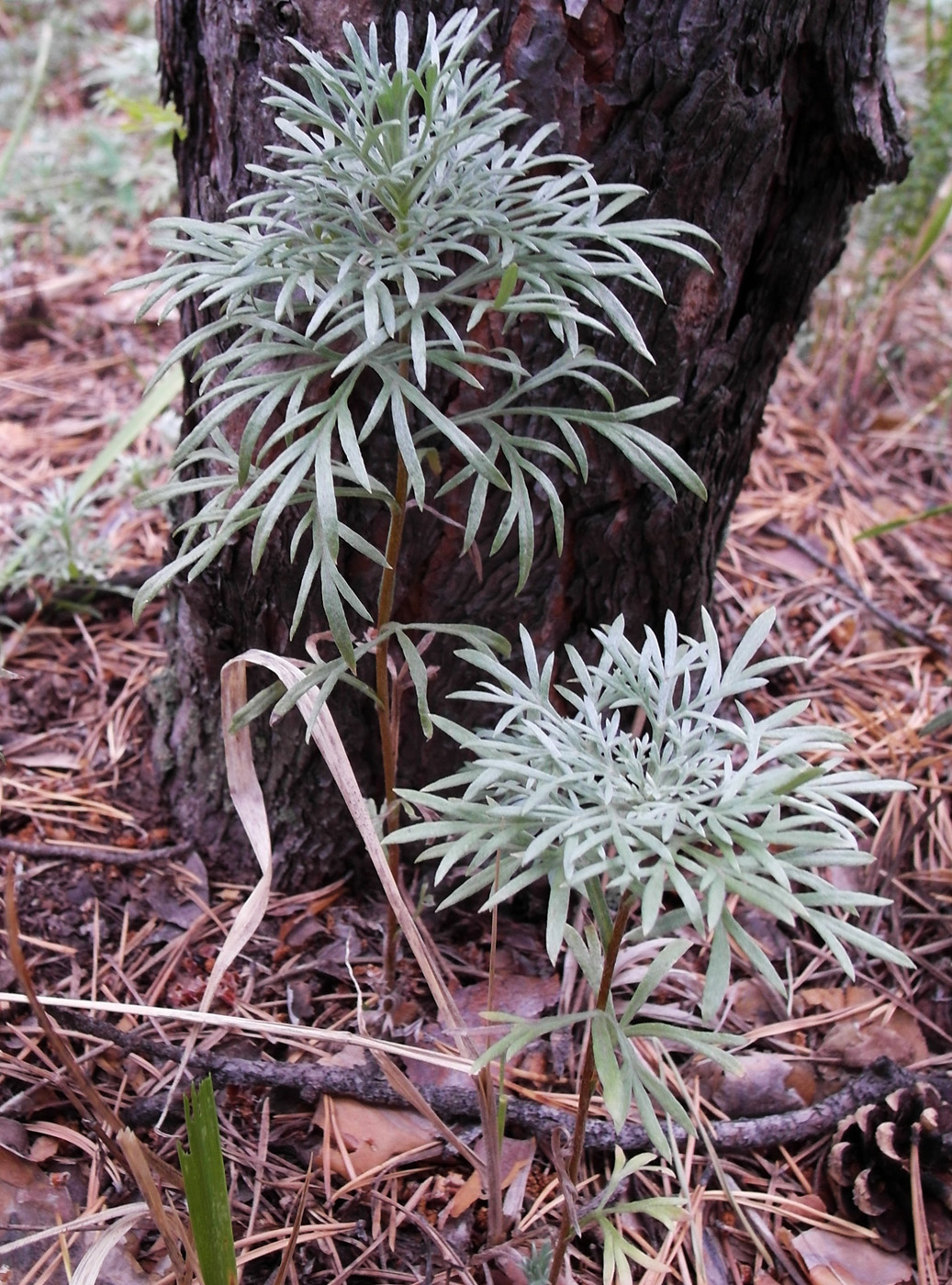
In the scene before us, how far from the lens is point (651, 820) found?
3.15 feet

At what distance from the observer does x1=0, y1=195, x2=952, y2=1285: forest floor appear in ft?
4.47

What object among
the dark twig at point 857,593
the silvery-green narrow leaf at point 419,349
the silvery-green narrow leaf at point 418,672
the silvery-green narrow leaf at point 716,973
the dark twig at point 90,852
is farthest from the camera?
the dark twig at point 857,593

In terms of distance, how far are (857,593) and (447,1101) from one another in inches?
59.2

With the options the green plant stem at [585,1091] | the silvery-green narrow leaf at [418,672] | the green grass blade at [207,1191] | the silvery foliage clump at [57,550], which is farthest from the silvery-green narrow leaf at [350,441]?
the silvery foliage clump at [57,550]

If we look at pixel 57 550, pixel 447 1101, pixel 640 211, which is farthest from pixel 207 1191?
pixel 57 550

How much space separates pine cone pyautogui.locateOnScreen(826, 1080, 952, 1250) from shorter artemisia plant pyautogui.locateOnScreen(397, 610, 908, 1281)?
0.49 meters

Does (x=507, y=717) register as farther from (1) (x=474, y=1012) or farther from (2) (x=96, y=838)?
(2) (x=96, y=838)

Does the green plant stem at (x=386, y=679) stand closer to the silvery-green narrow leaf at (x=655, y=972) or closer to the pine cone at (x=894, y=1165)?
the silvery-green narrow leaf at (x=655, y=972)

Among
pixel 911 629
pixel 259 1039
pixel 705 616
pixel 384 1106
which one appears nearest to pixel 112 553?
pixel 259 1039

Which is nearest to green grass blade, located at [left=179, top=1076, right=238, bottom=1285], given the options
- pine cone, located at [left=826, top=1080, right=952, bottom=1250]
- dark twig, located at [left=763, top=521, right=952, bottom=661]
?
pine cone, located at [left=826, top=1080, right=952, bottom=1250]

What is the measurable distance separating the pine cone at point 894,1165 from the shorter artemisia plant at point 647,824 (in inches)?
19.5

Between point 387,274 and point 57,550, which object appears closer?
point 387,274

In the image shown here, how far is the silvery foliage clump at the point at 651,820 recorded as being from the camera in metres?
0.94

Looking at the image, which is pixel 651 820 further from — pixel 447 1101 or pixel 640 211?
pixel 640 211
